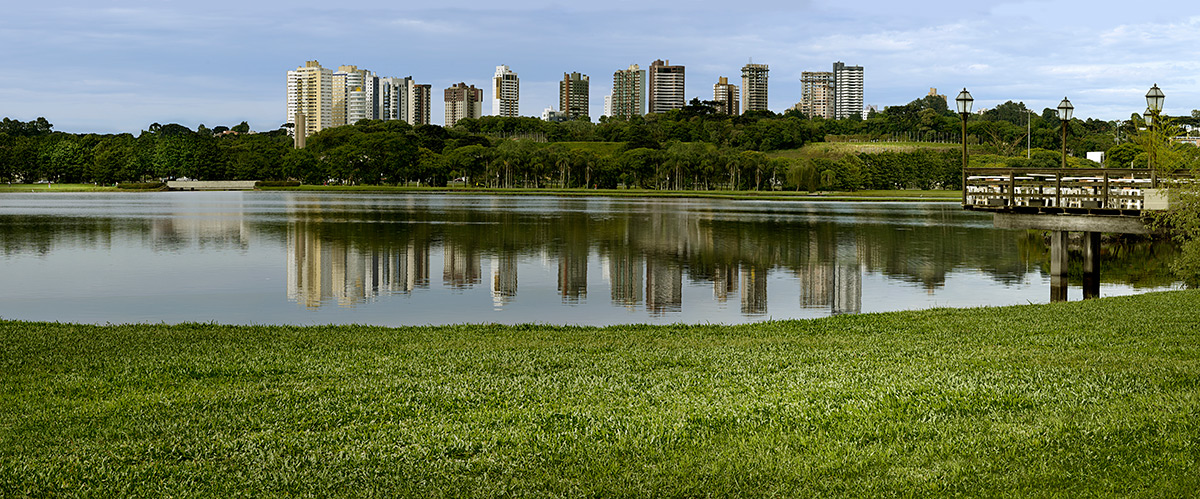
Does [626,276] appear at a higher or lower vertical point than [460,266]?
lower

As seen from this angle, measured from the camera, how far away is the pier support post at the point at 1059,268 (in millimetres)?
24984

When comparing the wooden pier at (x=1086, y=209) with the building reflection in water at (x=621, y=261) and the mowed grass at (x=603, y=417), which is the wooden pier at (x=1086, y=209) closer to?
the building reflection in water at (x=621, y=261)

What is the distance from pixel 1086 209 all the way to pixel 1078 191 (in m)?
3.92

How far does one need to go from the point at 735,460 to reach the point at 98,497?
13.5ft

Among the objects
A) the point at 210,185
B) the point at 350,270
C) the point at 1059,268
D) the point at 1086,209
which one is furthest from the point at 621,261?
the point at 210,185

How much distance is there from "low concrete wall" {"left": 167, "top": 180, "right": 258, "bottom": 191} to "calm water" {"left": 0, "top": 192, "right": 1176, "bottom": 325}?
112914 mm

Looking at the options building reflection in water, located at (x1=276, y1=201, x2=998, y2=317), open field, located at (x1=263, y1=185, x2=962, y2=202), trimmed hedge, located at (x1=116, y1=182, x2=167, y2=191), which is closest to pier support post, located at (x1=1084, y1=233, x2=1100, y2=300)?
building reflection in water, located at (x1=276, y1=201, x2=998, y2=317)

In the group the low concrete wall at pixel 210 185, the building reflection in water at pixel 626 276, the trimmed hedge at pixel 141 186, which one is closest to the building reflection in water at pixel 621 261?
the building reflection in water at pixel 626 276

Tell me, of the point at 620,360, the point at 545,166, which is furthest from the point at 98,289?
the point at 545,166

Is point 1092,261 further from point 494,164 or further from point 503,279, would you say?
point 494,164

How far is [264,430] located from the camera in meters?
8.00

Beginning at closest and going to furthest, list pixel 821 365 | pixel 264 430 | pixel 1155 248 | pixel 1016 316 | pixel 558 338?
pixel 264 430, pixel 821 365, pixel 558 338, pixel 1016 316, pixel 1155 248

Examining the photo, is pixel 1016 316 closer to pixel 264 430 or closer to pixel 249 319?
pixel 264 430

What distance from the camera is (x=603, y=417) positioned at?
8359 mm
